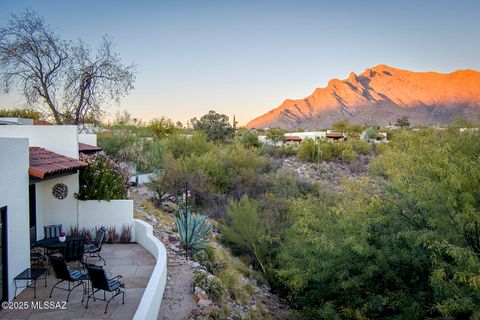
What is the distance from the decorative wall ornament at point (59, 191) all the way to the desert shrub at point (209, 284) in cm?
481

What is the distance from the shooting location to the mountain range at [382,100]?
3863 inches

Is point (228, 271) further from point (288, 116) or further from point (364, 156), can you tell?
point (288, 116)

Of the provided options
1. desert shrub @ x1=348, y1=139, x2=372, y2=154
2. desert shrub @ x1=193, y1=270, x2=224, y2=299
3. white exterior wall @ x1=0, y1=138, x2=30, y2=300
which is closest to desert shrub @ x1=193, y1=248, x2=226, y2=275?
desert shrub @ x1=193, y1=270, x2=224, y2=299

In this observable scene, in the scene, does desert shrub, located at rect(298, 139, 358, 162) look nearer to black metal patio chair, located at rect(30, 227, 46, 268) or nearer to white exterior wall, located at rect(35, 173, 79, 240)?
white exterior wall, located at rect(35, 173, 79, 240)

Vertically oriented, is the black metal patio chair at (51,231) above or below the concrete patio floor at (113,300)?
above

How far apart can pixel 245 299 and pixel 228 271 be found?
1.08m

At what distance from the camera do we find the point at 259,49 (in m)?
50.6

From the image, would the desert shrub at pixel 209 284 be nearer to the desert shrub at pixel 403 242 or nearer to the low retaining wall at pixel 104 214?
the desert shrub at pixel 403 242

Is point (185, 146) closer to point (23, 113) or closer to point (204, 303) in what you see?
point (23, 113)

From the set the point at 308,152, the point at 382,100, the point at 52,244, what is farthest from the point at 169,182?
the point at 382,100

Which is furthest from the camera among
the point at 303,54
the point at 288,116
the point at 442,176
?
the point at 288,116

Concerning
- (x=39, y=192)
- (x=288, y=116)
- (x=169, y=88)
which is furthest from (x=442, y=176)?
(x=288, y=116)

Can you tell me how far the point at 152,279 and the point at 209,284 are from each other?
2.31 metres

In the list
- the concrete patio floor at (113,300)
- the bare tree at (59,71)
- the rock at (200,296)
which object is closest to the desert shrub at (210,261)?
the concrete patio floor at (113,300)
